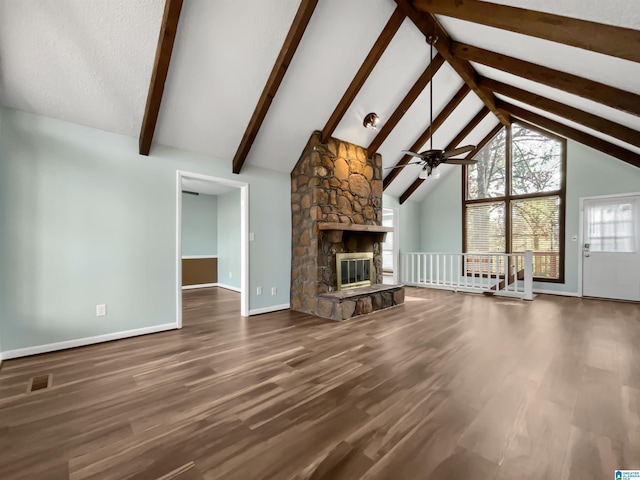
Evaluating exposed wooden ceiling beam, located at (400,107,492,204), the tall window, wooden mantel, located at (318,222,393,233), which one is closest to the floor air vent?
wooden mantel, located at (318,222,393,233)

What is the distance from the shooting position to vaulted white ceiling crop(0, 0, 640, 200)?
249 centimetres

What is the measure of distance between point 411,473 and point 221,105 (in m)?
3.98

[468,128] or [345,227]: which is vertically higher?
[468,128]

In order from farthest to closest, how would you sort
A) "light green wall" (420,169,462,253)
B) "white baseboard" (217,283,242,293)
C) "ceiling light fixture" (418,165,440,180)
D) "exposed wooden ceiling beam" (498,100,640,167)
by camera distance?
"light green wall" (420,169,462,253)
"white baseboard" (217,283,242,293)
"exposed wooden ceiling beam" (498,100,640,167)
"ceiling light fixture" (418,165,440,180)

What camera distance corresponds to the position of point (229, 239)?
720 centimetres

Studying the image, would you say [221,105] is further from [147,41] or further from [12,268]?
[12,268]

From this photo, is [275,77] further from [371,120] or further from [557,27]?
[557,27]

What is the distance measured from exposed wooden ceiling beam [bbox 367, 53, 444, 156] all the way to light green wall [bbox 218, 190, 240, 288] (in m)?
3.31

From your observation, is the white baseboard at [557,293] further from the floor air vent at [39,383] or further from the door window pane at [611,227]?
the floor air vent at [39,383]

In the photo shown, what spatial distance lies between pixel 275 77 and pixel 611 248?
6.82m

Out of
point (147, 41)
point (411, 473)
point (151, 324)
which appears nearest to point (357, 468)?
point (411, 473)

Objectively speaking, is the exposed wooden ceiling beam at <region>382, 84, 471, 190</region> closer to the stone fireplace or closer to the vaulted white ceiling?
the vaulted white ceiling

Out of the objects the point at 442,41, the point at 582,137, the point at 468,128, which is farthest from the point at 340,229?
the point at 582,137

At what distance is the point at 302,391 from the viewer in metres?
2.17
